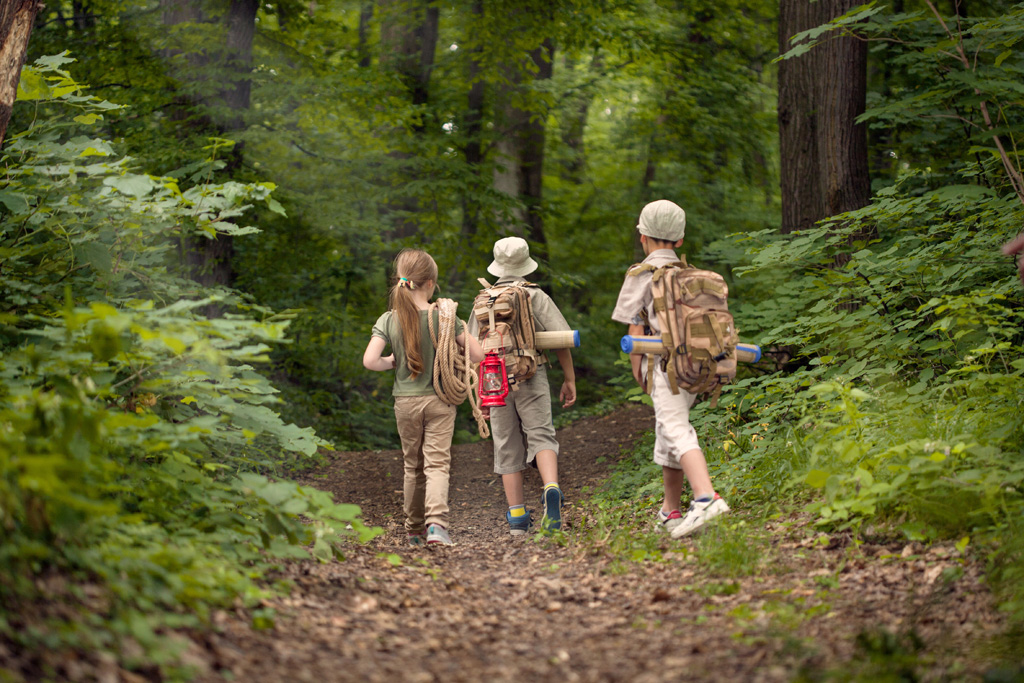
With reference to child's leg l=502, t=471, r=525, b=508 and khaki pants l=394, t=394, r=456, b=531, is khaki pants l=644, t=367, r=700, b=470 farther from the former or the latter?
khaki pants l=394, t=394, r=456, b=531

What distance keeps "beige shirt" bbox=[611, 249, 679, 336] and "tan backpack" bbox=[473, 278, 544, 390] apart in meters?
0.88

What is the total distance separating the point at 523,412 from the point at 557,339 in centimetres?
65

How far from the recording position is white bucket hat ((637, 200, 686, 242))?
14.7 ft

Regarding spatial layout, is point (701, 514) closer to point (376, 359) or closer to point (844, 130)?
point (376, 359)

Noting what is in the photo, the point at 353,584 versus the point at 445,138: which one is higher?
the point at 445,138

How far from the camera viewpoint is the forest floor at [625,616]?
8.62 feet

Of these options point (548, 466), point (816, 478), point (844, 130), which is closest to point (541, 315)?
point (548, 466)

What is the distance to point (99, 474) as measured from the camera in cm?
310

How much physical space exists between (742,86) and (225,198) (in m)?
10.7

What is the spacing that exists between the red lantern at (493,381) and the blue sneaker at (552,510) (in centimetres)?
68

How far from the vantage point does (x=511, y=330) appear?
513cm

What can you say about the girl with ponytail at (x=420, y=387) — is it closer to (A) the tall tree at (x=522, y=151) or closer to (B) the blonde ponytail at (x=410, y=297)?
(B) the blonde ponytail at (x=410, y=297)

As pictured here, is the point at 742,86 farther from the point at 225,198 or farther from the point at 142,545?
the point at 142,545

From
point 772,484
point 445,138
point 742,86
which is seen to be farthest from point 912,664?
point 742,86
